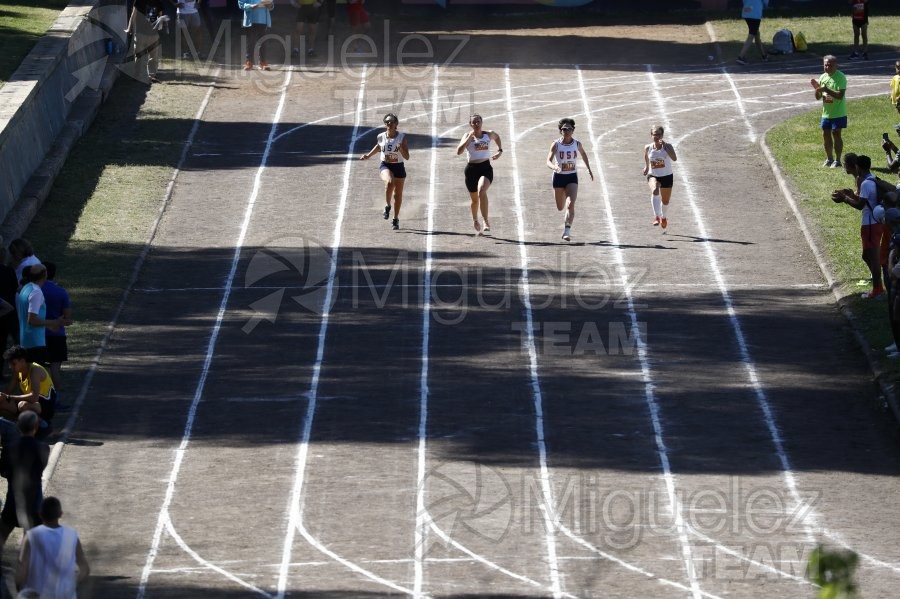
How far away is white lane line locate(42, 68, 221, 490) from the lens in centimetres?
1492

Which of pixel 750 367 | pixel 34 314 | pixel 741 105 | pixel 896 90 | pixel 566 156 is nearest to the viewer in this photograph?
pixel 34 314

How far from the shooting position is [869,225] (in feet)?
60.8

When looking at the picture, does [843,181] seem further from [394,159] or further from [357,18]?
[357,18]

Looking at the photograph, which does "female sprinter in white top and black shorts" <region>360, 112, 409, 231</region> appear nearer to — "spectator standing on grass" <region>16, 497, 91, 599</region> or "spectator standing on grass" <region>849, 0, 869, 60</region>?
"spectator standing on grass" <region>16, 497, 91, 599</region>

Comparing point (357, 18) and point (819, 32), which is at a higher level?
point (357, 18)

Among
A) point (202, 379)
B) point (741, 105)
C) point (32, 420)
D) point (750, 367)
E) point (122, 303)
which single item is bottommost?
point (741, 105)

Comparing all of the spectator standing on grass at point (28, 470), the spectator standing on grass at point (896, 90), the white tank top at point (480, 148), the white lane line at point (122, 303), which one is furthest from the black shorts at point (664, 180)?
the spectator standing on grass at point (28, 470)

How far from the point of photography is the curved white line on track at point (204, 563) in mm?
12070

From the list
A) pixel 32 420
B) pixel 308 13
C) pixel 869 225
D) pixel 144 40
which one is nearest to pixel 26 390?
pixel 32 420

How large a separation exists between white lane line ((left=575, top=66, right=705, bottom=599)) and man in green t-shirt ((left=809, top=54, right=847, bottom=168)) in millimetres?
3760

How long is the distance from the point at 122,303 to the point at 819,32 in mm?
20536

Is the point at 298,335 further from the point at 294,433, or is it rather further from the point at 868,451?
the point at 868,451

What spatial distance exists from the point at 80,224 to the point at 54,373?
712cm

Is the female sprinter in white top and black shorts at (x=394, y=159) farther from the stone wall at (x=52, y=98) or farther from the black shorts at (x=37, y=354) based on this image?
the black shorts at (x=37, y=354)
